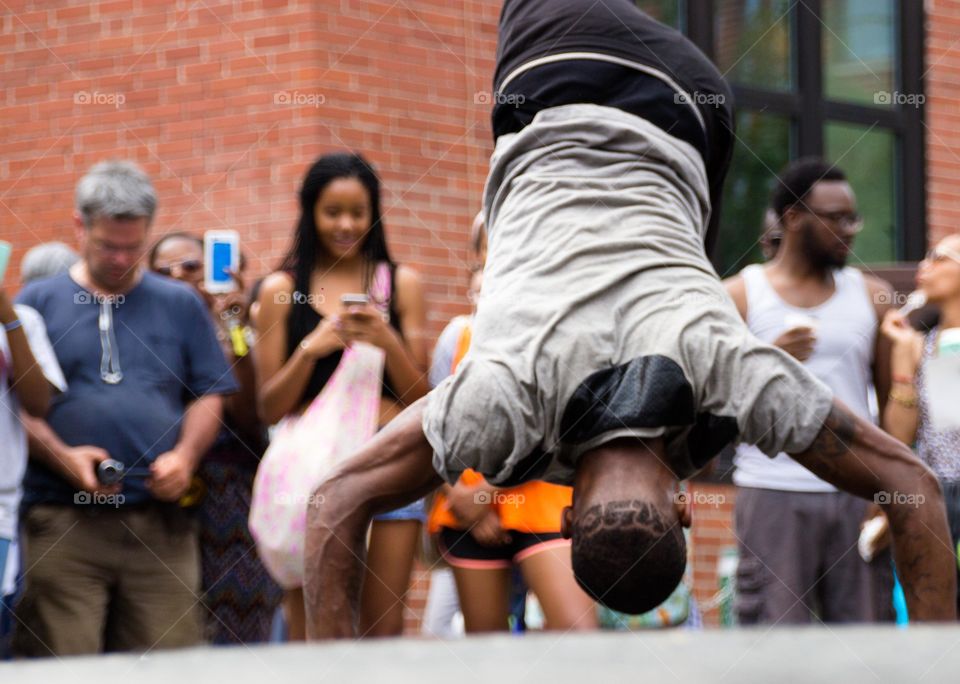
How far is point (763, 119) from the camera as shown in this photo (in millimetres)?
9883

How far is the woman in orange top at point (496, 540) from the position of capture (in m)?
5.21

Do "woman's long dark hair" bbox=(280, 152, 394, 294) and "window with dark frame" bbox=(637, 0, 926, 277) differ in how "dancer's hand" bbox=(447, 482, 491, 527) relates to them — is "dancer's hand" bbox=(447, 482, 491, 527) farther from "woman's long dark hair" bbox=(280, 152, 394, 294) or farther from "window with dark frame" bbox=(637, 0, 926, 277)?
"window with dark frame" bbox=(637, 0, 926, 277)

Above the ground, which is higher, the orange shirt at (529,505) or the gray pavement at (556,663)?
the gray pavement at (556,663)

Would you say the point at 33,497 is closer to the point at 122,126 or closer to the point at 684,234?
the point at 684,234

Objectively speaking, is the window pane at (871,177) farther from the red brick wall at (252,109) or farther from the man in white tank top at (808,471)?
the man in white tank top at (808,471)

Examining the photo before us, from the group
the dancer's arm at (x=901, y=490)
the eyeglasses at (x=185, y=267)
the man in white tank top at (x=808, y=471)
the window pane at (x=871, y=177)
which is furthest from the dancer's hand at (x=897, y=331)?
the window pane at (x=871, y=177)

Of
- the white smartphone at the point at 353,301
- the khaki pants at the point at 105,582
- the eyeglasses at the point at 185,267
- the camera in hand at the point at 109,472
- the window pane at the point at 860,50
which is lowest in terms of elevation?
the khaki pants at the point at 105,582

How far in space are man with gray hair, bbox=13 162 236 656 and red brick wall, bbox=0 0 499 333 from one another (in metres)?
2.32

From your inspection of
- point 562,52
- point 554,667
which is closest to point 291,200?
point 562,52

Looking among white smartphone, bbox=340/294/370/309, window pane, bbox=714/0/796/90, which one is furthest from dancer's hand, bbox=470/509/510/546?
window pane, bbox=714/0/796/90

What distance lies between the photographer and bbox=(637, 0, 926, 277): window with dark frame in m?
9.68

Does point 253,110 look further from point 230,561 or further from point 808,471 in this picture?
point 808,471

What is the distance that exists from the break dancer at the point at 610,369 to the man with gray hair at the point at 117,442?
4.38 ft

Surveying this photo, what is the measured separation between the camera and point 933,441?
593 centimetres
